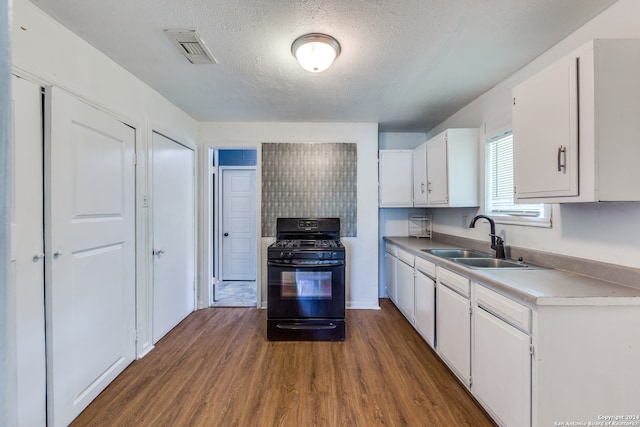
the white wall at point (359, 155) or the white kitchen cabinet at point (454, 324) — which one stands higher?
the white wall at point (359, 155)

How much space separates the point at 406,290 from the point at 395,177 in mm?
1411

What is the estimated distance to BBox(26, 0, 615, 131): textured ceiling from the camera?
1472 millimetres

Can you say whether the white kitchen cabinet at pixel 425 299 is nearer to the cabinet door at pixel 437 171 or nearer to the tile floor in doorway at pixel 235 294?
the cabinet door at pixel 437 171

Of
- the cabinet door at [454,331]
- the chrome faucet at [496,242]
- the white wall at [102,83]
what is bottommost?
the cabinet door at [454,331]

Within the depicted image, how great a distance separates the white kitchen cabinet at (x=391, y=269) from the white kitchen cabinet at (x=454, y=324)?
1049 millimetres

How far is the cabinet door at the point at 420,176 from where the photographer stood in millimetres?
3110

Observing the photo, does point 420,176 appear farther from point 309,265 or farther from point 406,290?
point 309,265

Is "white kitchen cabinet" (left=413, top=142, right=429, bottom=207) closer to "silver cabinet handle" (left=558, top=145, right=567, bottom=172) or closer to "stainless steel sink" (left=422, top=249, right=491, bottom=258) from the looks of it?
"stainless steel sink" (left=422, top=249, right=491, bottom=258)

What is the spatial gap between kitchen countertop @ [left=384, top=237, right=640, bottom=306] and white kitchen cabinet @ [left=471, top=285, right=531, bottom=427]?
81mm

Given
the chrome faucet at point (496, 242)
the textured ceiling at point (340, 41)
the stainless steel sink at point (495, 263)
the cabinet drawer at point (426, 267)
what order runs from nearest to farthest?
the textured ceiling at point (340, 41)
the stainless steel sink at point (495, 263)
the chrome faucet at point (496, 242)
the cabinet drawer at point (426, 267)

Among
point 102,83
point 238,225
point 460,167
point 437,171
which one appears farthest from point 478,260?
point 238,225

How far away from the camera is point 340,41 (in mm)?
1742

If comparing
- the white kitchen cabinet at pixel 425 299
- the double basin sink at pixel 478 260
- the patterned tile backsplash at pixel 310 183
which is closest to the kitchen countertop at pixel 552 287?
the double basin sink at pixel 478 260

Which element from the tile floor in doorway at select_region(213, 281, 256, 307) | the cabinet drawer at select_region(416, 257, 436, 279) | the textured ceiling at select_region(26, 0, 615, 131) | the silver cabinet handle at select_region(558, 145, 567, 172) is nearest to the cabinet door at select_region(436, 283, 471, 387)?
the cabinet drawer at select_region(416, 257, 436, 279)
